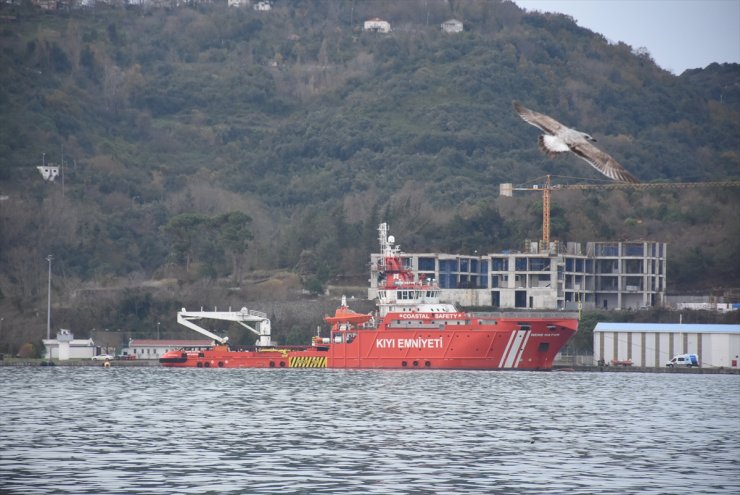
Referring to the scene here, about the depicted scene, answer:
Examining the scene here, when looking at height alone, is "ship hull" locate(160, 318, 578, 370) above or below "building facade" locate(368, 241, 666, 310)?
below

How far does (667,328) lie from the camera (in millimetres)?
97438

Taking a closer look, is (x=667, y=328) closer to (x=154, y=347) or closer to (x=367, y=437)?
(x=154, y=347)

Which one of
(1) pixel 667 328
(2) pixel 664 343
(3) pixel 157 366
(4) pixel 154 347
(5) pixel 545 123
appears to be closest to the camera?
(5) pixel 545 123

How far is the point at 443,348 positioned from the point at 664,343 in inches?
684

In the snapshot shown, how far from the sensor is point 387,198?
162750mm

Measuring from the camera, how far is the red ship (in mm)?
88438

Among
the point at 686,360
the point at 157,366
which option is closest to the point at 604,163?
the point at 686,360

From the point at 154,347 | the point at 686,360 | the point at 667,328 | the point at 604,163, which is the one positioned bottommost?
the point at 686,360

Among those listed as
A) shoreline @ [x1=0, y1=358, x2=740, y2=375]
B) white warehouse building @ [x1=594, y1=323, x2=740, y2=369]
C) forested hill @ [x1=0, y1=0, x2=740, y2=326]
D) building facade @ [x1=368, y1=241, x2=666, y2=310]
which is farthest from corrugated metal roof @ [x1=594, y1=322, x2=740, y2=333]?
forested hill @ [x1=0, y1=0, x2=740, y2=326]

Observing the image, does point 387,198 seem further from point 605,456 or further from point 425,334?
point 605,456

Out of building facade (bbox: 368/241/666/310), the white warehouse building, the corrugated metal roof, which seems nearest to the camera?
the white warehouse building

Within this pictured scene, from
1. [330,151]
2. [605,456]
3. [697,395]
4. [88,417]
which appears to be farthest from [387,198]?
[605,456]

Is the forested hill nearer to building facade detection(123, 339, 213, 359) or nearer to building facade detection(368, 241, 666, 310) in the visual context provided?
building facade detection(368, 241, 666, 310)

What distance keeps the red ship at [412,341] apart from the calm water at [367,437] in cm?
1080
